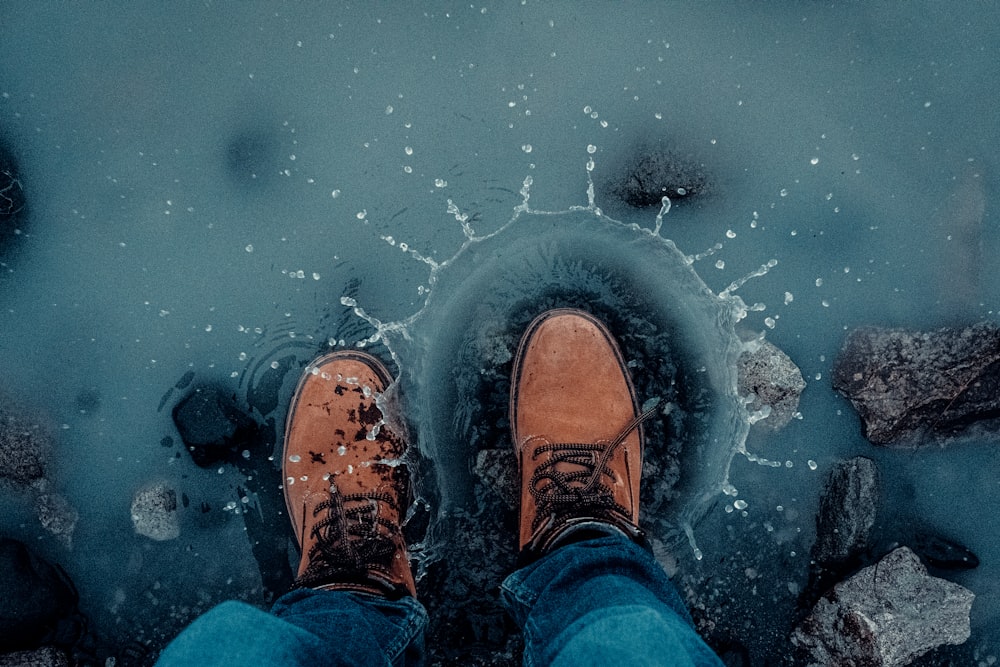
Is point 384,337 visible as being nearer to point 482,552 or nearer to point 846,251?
point 482,552

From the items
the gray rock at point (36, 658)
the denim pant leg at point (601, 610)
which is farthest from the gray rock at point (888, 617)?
the gray rock at point (36, 658)

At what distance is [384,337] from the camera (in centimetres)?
235

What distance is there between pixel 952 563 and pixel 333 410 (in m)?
2.32

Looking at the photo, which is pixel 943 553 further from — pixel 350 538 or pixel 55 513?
pixel 55 513

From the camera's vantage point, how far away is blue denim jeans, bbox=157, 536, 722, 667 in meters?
1.33

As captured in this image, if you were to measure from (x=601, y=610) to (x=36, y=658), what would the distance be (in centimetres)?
211

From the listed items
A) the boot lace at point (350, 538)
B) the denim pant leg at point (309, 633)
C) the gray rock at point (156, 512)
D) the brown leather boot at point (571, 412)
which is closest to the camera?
the denim pant leg at point (309, 633)

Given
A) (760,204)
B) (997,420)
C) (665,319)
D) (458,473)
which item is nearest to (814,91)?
(760,204)

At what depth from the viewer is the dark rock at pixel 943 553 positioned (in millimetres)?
2266

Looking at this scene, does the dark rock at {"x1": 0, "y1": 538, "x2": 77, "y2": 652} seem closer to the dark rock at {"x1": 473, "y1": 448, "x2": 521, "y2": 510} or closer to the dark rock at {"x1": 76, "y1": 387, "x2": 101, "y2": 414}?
the dark rock at {"x1": 76, "y1": 387, "x2": 101, "y2": 414}

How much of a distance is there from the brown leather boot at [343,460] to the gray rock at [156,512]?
16.7 inches

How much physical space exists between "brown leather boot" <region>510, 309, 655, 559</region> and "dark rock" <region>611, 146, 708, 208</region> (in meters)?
0.48

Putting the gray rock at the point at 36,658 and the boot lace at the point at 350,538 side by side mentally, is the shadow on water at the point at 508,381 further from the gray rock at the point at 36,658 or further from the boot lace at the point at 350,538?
the gray rock at the point at 36,658

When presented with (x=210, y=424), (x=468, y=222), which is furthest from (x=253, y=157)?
(x=210, y=424)
